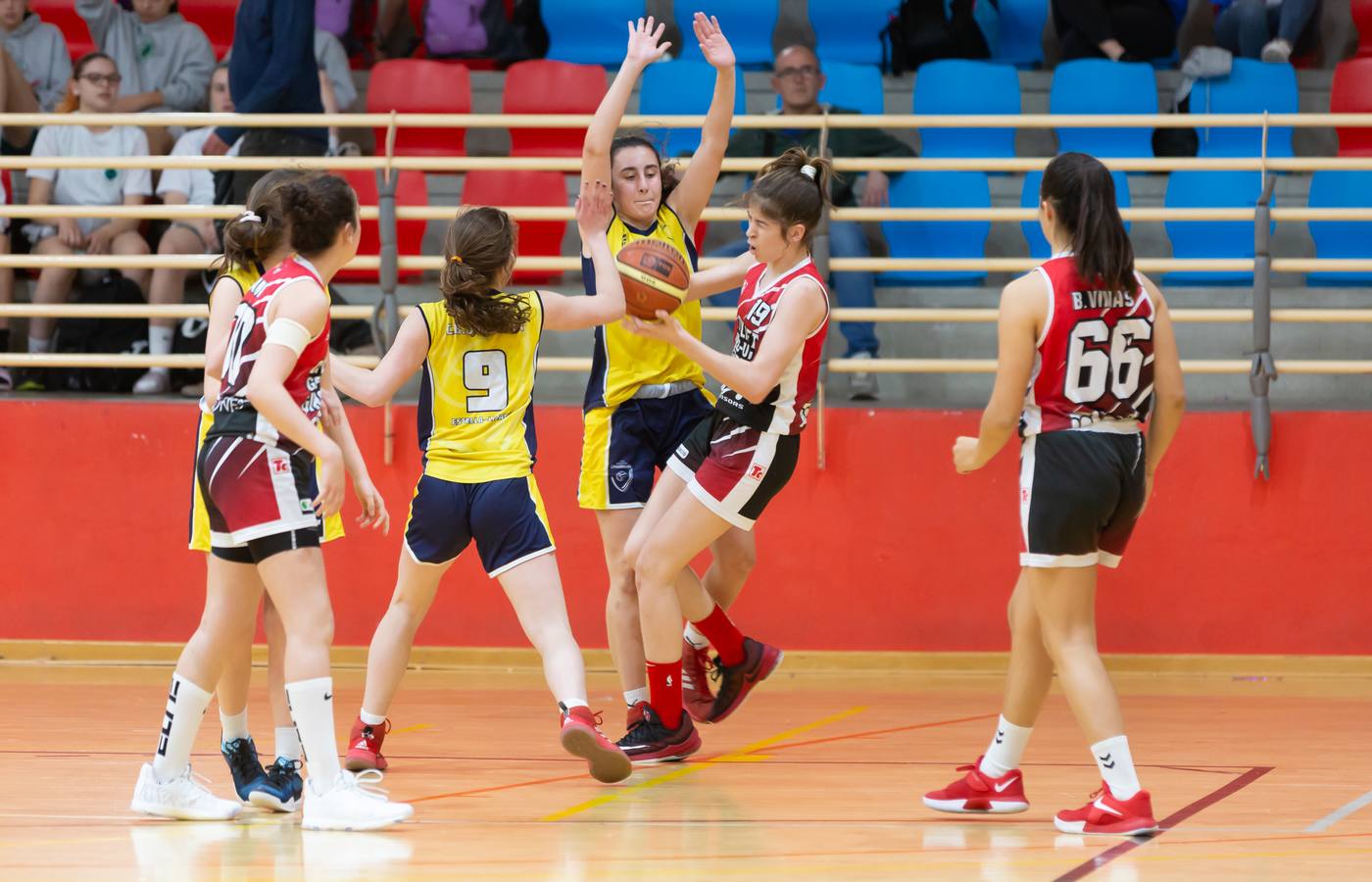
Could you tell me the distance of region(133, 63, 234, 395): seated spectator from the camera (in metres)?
7.86

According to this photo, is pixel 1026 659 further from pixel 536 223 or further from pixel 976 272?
pixel 536 223

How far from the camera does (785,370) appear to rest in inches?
202

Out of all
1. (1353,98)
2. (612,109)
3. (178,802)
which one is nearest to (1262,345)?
(1353,98)

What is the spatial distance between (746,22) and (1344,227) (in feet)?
11.9

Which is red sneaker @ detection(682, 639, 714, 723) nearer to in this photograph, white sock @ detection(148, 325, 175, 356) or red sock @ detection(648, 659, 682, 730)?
red sock @ detection(648, 659, 682, 730)

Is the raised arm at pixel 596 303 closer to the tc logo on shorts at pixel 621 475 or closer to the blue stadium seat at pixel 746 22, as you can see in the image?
the tc logo on shorts at pixel 621 475

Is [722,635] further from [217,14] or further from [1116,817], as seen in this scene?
[217,14]

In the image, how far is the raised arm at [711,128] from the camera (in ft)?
18.4

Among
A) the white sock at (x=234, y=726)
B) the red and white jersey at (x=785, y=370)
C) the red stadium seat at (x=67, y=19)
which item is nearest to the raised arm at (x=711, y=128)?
the red and white jersey at (x=785, y=370)

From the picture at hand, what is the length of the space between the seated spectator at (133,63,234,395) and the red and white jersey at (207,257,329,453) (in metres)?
3.60

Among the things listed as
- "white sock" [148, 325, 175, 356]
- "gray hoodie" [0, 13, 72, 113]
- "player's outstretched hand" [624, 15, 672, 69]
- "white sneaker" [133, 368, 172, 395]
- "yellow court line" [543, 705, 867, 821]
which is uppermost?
"gray hoodie" [0, 13, 72, 113]

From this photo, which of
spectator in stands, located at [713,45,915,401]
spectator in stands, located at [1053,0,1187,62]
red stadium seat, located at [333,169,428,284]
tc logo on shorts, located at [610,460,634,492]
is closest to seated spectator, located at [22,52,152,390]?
red stadium seat, located at [333,169,428,284]

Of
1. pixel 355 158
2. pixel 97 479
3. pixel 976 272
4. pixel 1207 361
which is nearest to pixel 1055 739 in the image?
pixel 1207 361

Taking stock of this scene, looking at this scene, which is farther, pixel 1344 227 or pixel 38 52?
pixel 38 52
